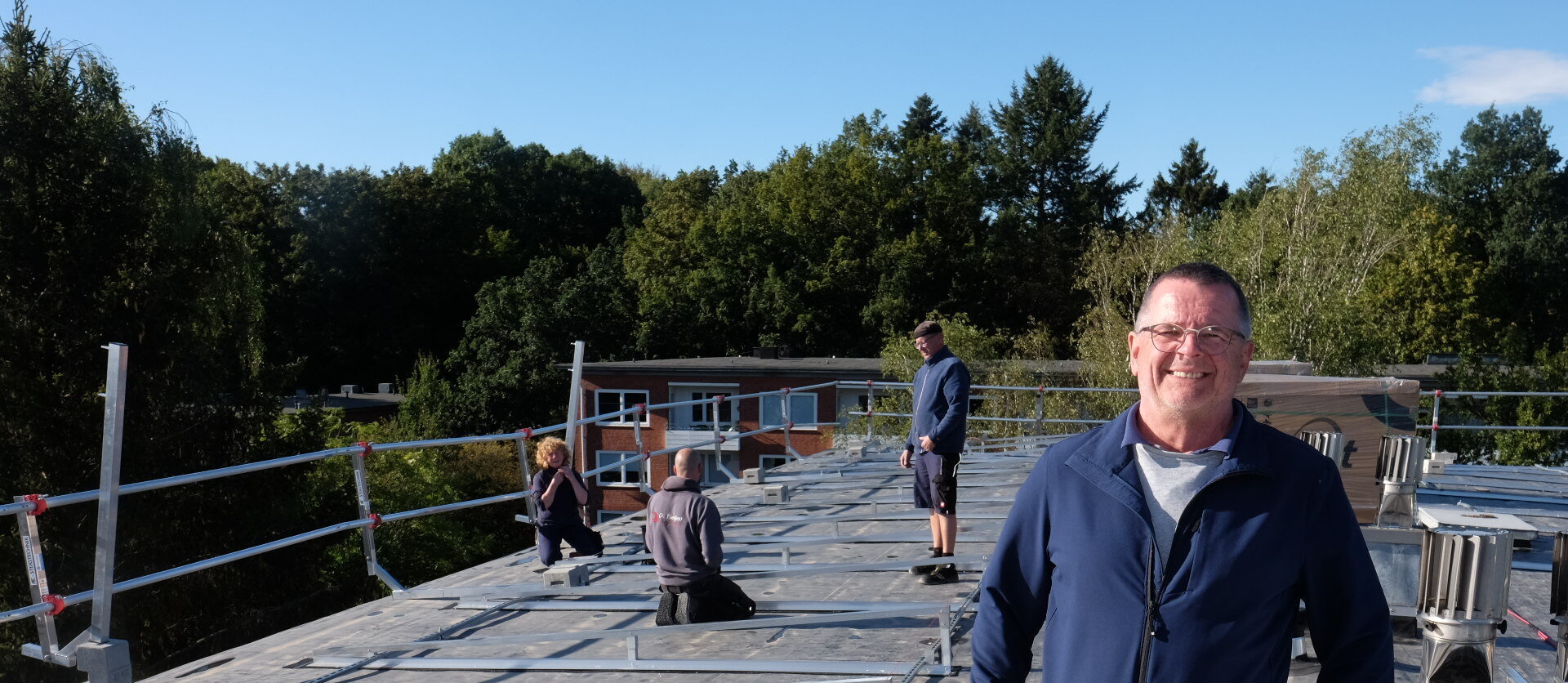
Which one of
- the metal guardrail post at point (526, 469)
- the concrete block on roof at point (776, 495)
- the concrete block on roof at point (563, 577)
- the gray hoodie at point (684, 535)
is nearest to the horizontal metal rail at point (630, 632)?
the gray hoodie at point (684, 535)

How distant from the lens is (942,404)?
26.2 ft

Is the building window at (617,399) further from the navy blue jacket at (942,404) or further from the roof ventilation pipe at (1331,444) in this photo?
the roof ventilation pipe at (1331,444)

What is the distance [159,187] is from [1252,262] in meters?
25.9

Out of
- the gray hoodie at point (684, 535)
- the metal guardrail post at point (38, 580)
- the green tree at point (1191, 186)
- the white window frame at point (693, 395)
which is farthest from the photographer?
the green tree at point (1191, 186)

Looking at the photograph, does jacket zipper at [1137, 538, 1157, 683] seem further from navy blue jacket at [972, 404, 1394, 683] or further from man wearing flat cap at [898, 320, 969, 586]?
man wearing flat cap at [898, 320, 969, 586]

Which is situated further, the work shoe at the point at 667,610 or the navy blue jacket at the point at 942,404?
the navy blue jacket at the point at 942,404

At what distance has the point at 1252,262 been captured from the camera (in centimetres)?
3105

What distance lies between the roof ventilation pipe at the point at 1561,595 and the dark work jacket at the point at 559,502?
6127 millimetres

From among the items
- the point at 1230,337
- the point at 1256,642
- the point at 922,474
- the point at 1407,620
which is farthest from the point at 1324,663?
the point at 922,474

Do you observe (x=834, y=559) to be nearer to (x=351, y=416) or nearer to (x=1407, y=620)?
(x=1407, y=620)

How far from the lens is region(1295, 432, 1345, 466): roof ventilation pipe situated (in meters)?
6.46

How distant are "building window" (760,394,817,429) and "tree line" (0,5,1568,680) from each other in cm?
582

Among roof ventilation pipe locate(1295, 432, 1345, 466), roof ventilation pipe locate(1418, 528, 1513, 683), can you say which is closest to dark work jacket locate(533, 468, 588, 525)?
roof ventilation pipe locate(1295, 432, 1345, 466)

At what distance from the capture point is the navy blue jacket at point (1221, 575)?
2.49 meters
